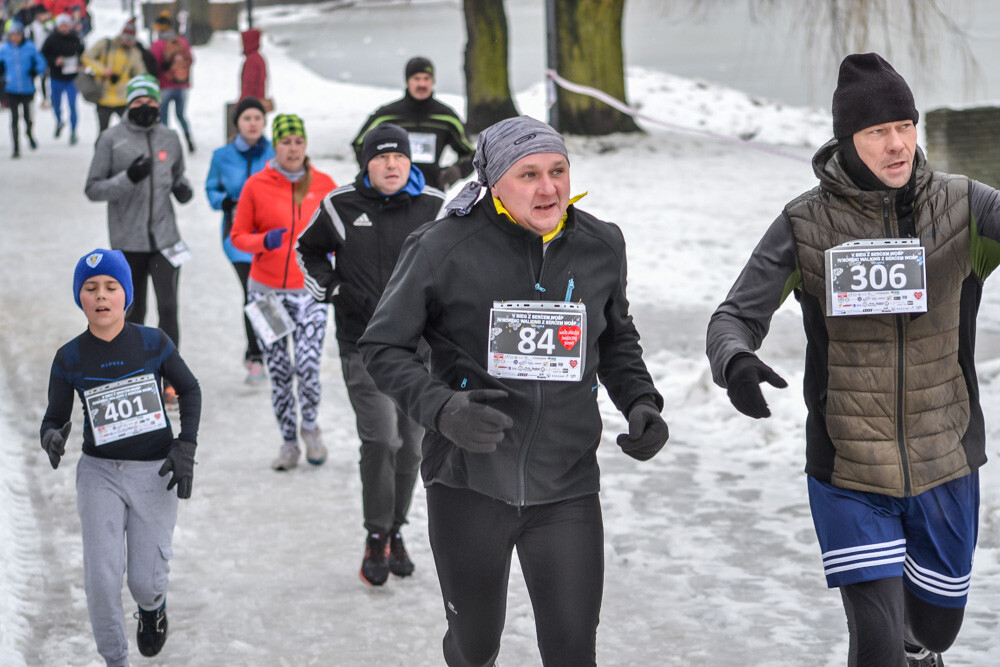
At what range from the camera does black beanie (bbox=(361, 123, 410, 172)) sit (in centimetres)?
555

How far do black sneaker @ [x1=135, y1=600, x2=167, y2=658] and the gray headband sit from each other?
2015 mm

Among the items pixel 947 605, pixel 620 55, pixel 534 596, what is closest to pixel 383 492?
pixel 534 596

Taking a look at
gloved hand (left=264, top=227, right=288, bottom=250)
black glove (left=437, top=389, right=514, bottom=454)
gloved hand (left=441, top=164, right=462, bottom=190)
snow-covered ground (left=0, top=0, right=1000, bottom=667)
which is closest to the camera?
black glove (left=437, top=389, right=514, bottom=454)

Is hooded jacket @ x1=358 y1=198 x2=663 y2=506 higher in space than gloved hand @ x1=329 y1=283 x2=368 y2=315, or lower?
higher

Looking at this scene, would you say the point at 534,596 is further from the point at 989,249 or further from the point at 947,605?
the point at 989,249

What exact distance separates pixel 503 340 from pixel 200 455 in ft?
14.3

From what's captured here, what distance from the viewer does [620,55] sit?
1889 centimetres

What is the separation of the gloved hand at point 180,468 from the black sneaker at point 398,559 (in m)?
1.37

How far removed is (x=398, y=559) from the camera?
228 inches

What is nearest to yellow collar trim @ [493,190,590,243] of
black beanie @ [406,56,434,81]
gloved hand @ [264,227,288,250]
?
A: gloved hand @ [264,227,288,250]

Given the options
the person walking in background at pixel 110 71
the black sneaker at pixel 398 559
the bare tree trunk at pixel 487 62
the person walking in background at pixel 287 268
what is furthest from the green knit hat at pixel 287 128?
the bare tree trunk at pixel 487 62

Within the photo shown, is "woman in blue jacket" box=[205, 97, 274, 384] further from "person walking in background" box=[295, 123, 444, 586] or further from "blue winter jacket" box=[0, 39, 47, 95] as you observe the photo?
"blue winter jacket" box=[0, 39, 47, 95]

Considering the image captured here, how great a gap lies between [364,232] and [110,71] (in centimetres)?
1144

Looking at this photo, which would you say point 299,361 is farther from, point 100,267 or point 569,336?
point 569,336
